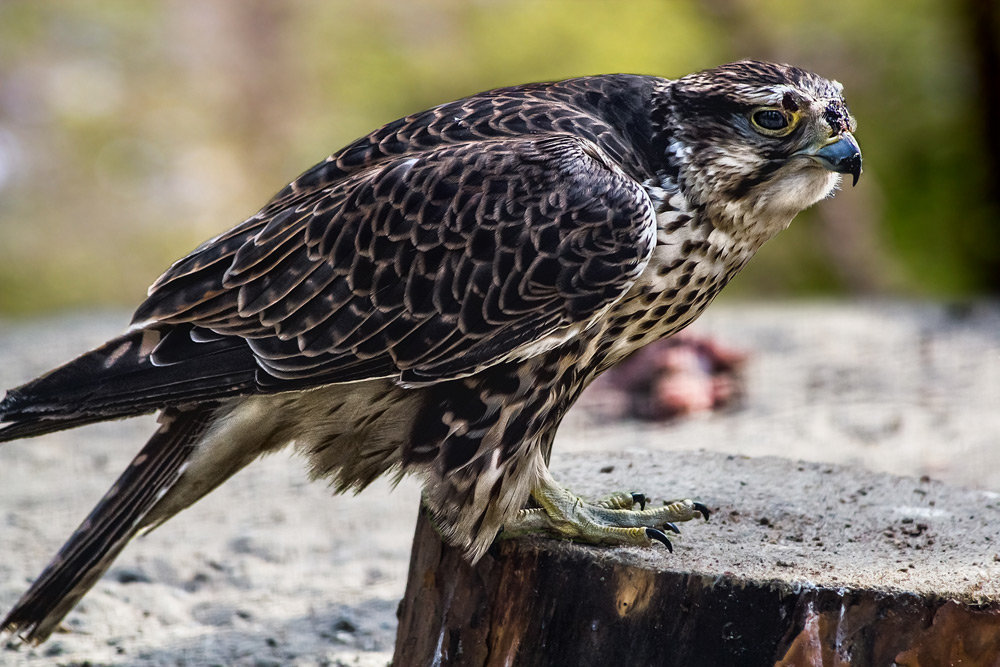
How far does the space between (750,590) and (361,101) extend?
30.0 ft

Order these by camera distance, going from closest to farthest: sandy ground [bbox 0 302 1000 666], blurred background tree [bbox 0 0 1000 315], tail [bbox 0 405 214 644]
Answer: tail [bbox 0 405 214 644] < sandy ground [bbox 0 302 1000 666] < blurred background tree [bbox 0 0 1000 315]

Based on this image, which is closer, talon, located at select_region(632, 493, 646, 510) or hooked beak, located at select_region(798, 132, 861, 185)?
hooked beak, located at select_region(798, 132, 861, 185)

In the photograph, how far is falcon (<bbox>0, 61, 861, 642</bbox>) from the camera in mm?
2422

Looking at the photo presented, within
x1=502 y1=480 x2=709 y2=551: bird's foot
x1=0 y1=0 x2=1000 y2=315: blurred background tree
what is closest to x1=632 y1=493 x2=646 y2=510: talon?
x1=502 y1=480 x2=709 y2=551: bird's foot

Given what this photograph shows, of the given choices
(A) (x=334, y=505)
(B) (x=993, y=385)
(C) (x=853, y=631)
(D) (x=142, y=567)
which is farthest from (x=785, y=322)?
(C) (x=853, y=631)

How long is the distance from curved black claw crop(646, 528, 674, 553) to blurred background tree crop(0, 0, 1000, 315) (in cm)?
621

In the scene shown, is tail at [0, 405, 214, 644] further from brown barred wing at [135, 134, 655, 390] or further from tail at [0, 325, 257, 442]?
brown barred wing at [135, 134, 655, 390]

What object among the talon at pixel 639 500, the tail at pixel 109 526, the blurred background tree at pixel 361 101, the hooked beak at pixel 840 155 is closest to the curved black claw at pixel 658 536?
the talon at pixel 639 500

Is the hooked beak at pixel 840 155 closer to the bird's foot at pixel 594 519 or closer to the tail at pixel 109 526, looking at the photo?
the bird's foot at pixel 594 519

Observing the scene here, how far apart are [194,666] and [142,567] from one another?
2.21ft

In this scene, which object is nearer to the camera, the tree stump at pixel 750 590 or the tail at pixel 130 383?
the tree stump at pixel 750 590

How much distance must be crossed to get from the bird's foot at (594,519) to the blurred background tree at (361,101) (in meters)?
6.06

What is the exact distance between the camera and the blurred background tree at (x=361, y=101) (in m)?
8.50

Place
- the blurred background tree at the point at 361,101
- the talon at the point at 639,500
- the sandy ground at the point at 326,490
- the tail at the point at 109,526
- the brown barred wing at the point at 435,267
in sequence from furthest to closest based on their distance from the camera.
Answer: the blurred background tree at the point at 361,101 → the sandy ground at the point at 326,490 → the talon at the point at 639,500 → the tail at the point at 109,526 → the brown barred wing at the point at 435,267
